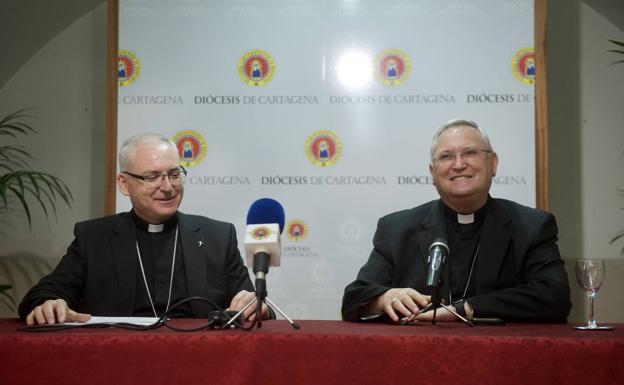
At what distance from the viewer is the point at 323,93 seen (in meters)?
4.82

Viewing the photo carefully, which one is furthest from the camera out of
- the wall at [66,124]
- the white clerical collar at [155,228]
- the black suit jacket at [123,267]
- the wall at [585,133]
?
the wall at [66,124]

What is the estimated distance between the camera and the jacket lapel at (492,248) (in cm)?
304

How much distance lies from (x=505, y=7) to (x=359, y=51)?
41.2 inches

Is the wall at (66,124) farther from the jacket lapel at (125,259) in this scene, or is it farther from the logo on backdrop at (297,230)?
the jacket lapel at (125,259)

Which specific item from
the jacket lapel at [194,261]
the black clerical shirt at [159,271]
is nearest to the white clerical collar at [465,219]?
the jacket lapel at [194,261]

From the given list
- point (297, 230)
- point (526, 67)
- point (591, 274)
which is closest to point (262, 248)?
point (591, 274)

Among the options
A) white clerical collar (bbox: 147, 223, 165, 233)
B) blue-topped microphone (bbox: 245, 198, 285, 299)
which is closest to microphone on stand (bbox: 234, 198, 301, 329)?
blue-topped microphone (bbox: 245, 198, 285, 299)

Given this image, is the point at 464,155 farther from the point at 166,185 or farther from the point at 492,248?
the point at 166,185

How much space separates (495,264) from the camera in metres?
3.05

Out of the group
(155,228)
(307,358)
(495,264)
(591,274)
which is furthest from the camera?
(155,228)

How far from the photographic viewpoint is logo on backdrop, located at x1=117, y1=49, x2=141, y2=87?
4.93 meters

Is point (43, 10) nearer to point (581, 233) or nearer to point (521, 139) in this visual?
point (521, 139)

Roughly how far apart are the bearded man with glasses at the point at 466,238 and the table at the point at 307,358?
3.28 ft

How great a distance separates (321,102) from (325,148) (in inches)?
12.9
